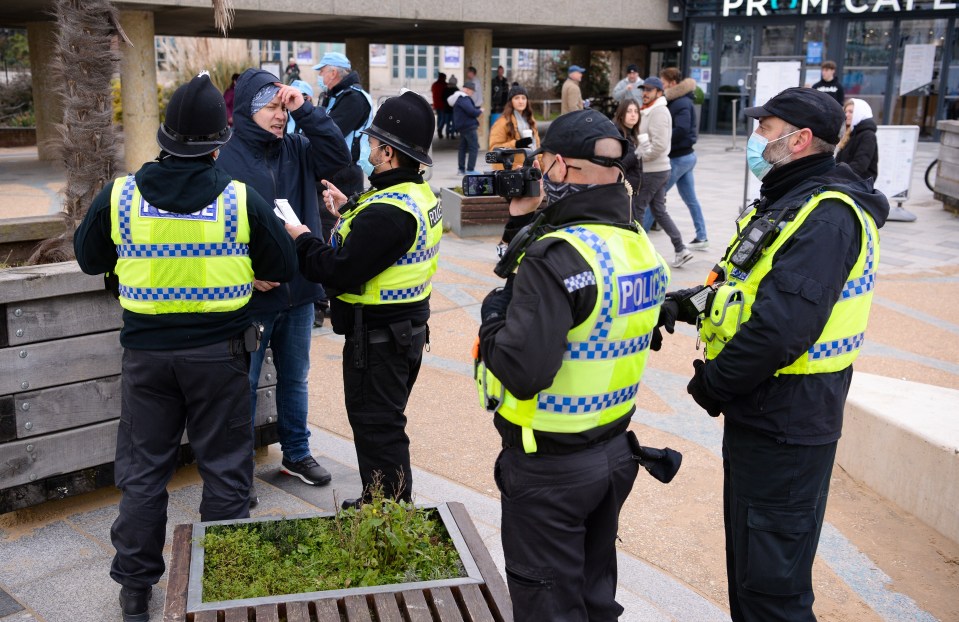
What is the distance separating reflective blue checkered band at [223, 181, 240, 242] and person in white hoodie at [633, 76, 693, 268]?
658 cm

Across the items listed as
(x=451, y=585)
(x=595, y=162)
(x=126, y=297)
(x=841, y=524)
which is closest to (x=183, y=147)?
(x=126, y=297)

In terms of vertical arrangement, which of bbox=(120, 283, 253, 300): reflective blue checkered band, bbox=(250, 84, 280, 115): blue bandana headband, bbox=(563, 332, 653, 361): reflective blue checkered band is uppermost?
bbox=(250, 84, 280, 115): blue bandana headband

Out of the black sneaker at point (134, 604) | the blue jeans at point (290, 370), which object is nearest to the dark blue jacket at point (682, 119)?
the blue jeans at point (290, 370)

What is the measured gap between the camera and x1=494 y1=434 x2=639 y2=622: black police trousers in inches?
103

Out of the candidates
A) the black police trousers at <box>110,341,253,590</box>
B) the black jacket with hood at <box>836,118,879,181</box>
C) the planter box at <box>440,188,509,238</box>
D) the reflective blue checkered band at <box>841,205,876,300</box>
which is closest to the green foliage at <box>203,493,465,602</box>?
the black police trousers at <box>110,341,253,590</box>

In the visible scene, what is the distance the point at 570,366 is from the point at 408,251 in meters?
1.31

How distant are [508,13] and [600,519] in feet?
60.5

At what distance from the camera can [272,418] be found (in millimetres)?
4809

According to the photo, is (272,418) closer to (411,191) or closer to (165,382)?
(165,382)

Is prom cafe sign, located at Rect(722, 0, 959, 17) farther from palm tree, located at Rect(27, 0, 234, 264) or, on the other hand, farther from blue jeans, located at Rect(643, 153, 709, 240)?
palm tree, located at Rect(27, 0, 234, 264)

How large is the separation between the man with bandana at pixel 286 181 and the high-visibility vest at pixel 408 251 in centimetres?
47

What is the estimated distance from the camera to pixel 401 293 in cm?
377

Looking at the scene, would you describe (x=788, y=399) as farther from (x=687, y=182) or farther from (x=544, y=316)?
(x=687, y=182)

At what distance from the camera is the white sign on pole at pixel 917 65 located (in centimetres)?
2164
